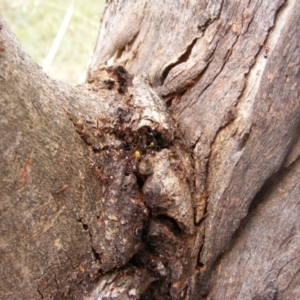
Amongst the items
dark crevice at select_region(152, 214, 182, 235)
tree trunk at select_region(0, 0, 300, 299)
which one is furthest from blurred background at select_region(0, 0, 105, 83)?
dark crevice at select_region(152, 214, 182, 235)

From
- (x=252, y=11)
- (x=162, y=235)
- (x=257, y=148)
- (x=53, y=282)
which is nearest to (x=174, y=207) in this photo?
(x=162, y=235)

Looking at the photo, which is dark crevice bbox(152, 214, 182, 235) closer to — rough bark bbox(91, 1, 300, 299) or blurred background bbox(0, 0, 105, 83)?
rough bark bbox(91, 1, 300, 299)

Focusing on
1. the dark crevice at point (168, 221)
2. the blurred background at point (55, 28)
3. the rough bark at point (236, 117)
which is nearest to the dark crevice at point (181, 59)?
the rough bark at point (236, 117)

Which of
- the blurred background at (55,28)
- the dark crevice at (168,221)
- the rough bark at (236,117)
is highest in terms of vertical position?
the blurred background at (55,28)

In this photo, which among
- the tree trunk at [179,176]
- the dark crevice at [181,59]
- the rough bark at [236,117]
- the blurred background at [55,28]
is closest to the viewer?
the tree trunk at [179,176]

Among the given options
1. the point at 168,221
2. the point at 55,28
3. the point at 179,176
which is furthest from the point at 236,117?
the point at 55,28

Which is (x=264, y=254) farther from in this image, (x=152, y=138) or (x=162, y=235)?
(x=152, y=138)

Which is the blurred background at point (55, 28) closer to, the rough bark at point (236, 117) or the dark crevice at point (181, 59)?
the dark crevice at point (181, 59)
